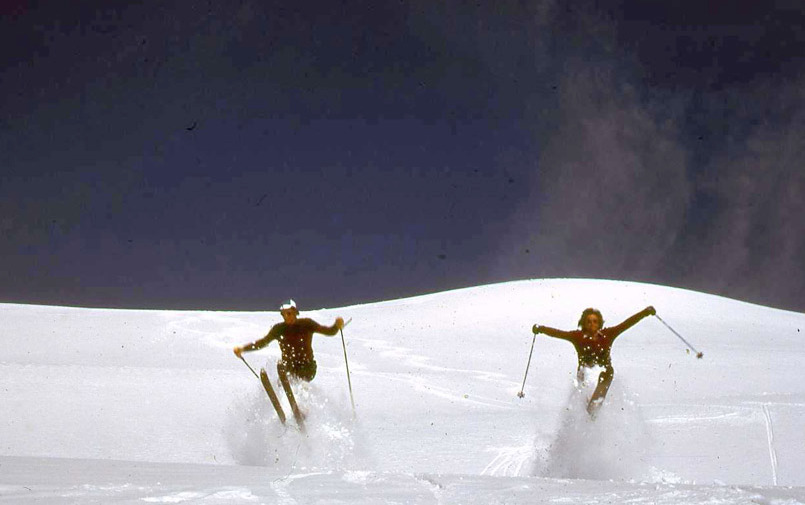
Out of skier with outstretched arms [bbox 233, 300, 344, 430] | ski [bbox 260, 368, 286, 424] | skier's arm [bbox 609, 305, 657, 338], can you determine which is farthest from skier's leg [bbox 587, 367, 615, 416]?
ski [bbox 260, 368, 286, 424]

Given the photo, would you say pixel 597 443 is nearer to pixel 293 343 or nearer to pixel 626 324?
pixel 626 324

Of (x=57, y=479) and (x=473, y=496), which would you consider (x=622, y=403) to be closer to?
(x=473, y=496)

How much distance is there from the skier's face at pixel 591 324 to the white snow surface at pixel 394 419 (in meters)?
0.62

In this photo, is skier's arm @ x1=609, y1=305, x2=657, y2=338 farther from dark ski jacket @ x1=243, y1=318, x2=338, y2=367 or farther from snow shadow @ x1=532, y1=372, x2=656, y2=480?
dark ski jacket @ x1=243, y1=318, x2=338, y2=367

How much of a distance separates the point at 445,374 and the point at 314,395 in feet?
24.3

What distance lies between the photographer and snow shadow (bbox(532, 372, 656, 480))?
7.18 meters

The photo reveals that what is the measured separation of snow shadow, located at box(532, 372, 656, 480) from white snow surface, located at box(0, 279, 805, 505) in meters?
0.02

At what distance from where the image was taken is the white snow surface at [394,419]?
16.5 ft

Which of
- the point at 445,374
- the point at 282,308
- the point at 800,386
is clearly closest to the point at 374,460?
the point at 282,308

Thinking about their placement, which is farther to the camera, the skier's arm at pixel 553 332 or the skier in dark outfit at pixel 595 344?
the skier's arm at pixel 553 332

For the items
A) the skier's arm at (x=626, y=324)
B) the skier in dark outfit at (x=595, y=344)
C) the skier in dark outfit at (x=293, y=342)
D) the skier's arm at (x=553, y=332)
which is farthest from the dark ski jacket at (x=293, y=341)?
the skier's arm at (x=626, y=324)

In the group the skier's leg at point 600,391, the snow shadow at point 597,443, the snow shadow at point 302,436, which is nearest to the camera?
the snow shadow at point 597,443

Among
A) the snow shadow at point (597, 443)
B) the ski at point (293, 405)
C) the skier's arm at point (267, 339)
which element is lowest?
the snow shadow at point (597, 443)

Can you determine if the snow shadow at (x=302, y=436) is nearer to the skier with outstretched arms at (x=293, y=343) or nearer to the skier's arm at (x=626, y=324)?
the skier with outstretched arms at (x=293, y=343)
